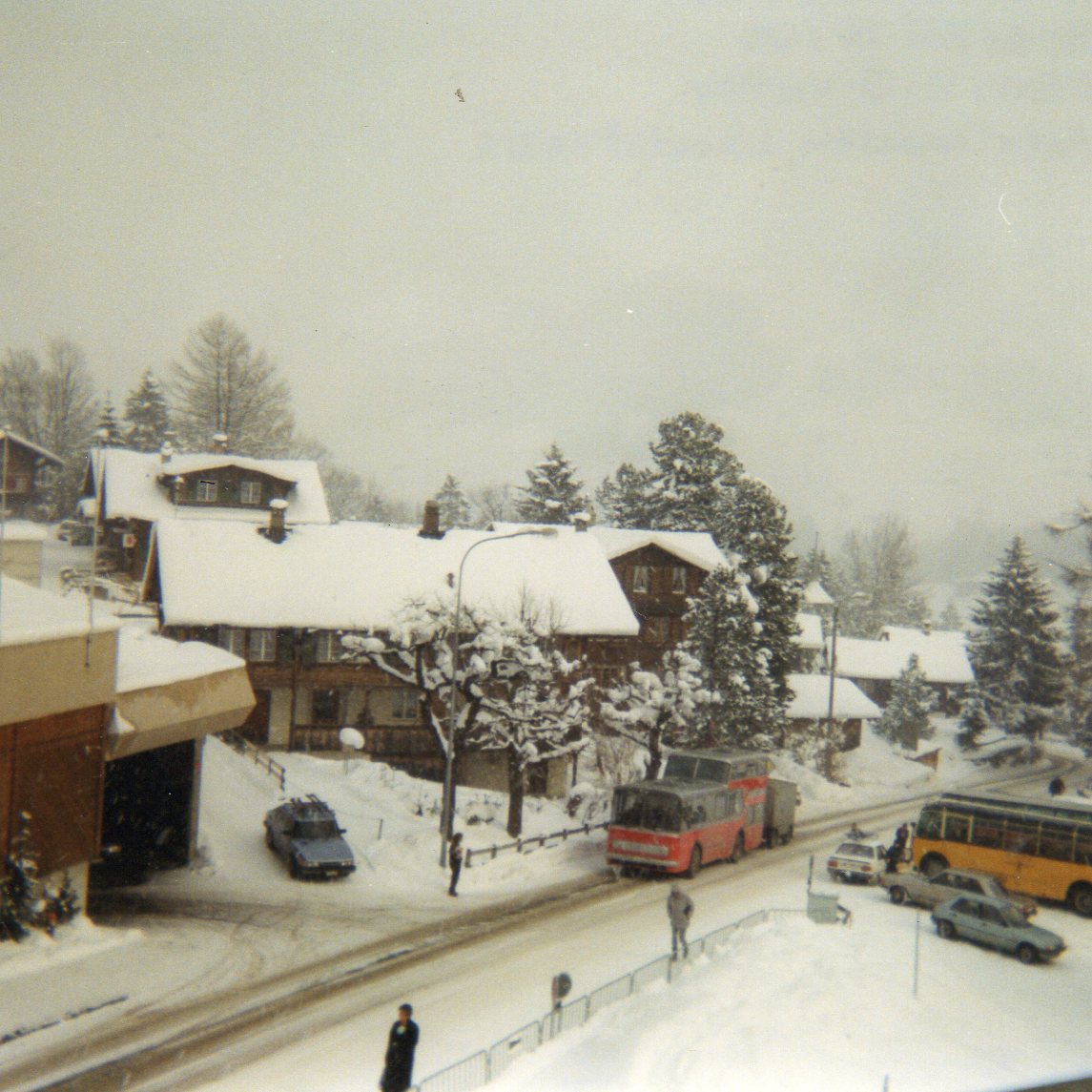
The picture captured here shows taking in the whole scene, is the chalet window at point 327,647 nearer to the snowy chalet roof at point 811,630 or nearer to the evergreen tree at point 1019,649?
the evergreen tree at point 1019,649

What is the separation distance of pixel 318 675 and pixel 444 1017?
2428 centimetres

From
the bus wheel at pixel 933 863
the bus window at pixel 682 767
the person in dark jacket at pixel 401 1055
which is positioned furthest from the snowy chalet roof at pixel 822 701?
the person in dark jacket at pixel 401 1055

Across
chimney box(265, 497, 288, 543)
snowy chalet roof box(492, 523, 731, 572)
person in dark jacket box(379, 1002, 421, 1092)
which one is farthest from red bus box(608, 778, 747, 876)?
snowy chalet roof box(492, 523, 731, 572)

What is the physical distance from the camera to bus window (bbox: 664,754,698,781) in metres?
29.2

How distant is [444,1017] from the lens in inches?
599

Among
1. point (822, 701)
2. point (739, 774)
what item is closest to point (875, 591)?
point (822, 701)

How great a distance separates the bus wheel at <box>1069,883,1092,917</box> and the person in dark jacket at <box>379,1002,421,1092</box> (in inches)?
761

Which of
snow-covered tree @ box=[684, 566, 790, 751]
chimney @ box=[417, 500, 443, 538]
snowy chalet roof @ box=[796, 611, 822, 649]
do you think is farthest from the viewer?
snowy chalet roof @ box=[796, 611, 822, 649]

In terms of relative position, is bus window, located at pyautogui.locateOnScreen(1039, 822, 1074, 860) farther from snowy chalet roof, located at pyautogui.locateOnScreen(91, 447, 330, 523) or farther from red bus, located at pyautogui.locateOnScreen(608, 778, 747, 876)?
snowy chalet roof, located at pyautogui.locateOnScreen(91, 447, 330, 523)

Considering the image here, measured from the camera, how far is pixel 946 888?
22.3 metres

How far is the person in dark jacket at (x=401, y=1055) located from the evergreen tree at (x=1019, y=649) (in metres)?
43.9

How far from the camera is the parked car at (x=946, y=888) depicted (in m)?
21.6

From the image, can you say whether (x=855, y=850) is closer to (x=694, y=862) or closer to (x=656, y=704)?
(x=694, y=862)

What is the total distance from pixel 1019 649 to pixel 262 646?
36621 millimetres
